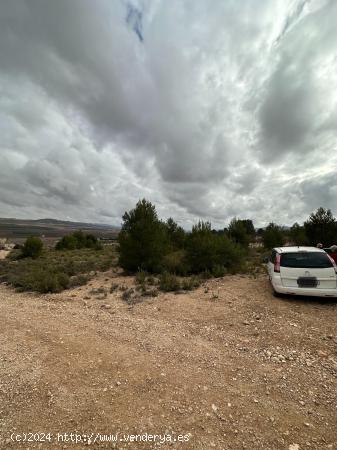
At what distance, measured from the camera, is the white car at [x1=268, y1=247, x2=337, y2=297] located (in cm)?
641

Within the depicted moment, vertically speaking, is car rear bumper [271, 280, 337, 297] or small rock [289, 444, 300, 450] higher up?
car rear bumper [271, 280, 337, 297]

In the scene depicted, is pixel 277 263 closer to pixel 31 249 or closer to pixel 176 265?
pixel 176 265

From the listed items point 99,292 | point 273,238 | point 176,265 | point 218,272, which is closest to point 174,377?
point 99,292

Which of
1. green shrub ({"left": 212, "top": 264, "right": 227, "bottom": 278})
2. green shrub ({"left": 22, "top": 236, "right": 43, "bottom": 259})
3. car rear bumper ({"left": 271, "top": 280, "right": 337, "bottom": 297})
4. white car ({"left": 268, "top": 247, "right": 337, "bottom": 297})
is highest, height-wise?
white car ({"left": 268, "top": 247, "right": 337, "bottom": 297})

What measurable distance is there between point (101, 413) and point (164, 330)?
255 cm

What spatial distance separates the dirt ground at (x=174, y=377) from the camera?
8.39 feet

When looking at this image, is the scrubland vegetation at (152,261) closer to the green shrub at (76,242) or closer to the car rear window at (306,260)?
the car rear window at (306,260)

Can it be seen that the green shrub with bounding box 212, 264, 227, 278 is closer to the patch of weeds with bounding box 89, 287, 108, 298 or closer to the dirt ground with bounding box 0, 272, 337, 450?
the dirt ground with bounding box 0, 272, 337, 450

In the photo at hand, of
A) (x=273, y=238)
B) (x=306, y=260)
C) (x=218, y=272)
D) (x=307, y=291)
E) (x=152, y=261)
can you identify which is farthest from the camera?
(x=273, y=238)

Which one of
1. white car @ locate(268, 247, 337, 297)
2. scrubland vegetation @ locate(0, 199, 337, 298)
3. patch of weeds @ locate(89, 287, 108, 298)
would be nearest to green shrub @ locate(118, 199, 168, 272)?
scrubland vegetation @ locate(0, 199, 337, 298)

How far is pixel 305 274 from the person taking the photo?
21.6 ft

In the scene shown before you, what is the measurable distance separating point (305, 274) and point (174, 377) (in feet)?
16.6

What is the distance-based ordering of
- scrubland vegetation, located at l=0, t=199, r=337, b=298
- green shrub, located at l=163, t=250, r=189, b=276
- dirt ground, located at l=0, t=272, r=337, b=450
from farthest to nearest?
green shrub, located at l=163, t=250, r=189, b=276 < scrubland vegetation, located at l=0, t=199, r=337, b=298 < dirt ground, located at l=0, t=272, r=337, b=450

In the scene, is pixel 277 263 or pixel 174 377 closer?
pixel 174 377
